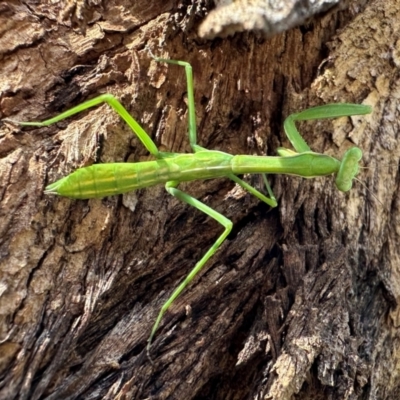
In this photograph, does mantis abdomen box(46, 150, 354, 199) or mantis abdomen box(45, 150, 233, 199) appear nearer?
mantis abdomen box(45, 150, 233, 199)

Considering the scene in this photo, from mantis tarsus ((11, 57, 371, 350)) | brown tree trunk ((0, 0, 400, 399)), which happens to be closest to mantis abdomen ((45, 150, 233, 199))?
mantis tarsus ((11, 57, 371, 350))

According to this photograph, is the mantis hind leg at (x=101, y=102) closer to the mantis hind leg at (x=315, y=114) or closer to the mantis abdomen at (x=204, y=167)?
the mantis abdomen at (x=204, y=167)

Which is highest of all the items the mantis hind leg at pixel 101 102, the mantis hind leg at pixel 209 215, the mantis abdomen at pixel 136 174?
the mantis hind leg at pixel 101 102

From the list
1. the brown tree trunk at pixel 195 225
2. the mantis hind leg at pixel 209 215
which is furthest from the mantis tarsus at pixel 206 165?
the brown tree trunk at pixel 195 225

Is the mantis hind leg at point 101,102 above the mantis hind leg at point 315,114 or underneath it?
above

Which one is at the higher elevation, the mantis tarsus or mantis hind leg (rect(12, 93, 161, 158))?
mantis hind leg (rect(12, 93, 161, 158))

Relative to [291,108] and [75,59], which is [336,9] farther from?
[75,59]

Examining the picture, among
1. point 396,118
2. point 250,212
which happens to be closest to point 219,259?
point 250,212

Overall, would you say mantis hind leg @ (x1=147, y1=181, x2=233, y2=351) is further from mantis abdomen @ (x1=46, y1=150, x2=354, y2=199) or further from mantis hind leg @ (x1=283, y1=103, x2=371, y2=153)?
mantis hind leg @ (x1=283, y1=103, x2=371, y2=153)

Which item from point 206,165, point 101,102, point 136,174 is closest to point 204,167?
point 206,165
